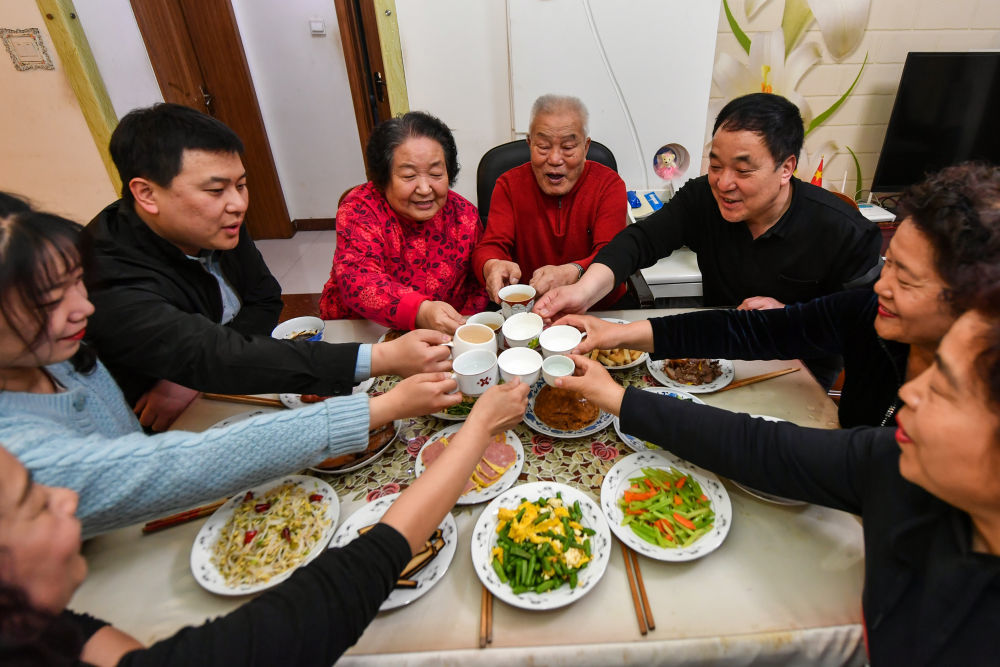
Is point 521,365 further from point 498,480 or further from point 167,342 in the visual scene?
point 167,342

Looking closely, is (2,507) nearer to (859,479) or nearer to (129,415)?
(129,415)

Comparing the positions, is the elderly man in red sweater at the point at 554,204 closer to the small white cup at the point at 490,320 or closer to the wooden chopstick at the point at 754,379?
the small white cup at the point at 490,320

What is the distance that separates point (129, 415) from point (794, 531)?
1583mm

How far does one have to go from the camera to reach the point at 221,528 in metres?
1.04

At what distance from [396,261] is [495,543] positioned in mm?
1302

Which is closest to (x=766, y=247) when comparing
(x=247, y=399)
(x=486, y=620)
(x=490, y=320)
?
(x=490, y=320)

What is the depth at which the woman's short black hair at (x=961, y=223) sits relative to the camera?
0.92m

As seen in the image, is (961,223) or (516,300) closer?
(961,223)

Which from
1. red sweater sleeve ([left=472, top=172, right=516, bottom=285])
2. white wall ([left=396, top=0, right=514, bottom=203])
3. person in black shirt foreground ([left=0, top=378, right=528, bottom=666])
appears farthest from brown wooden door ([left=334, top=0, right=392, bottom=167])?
person in black shirt foreground ([left=0, top=378, right=528, bottom=666])

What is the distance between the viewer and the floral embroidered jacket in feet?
5.70

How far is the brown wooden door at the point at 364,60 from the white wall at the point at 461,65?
874 millimetres

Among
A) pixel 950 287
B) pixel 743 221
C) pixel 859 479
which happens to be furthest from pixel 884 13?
pixel 859 479

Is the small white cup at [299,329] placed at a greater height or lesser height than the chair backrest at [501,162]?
lesser

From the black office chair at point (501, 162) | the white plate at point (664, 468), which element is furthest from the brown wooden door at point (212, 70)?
the white plate at point (664, 468)
